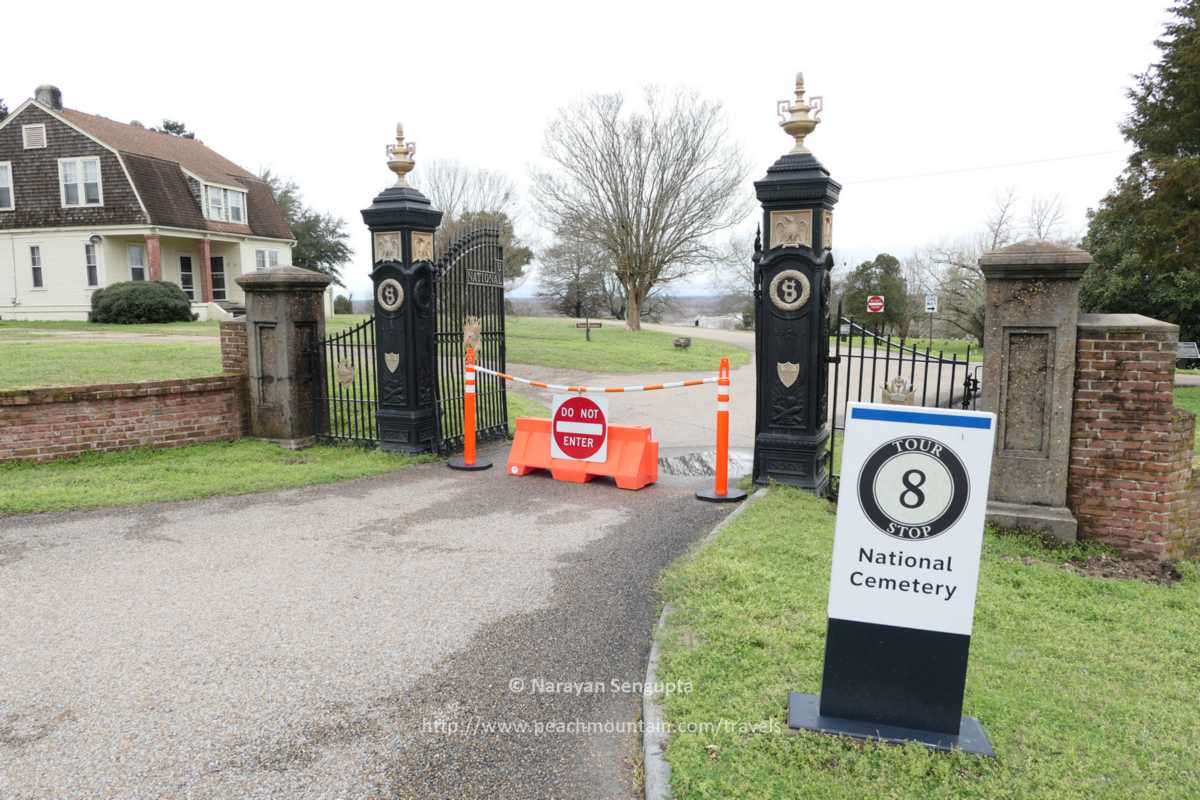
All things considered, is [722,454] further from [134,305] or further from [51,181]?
[51,181]

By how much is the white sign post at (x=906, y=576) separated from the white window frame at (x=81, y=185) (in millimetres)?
32462

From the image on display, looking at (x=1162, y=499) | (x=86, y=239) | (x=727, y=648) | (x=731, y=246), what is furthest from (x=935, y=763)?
(x=731, y=246)

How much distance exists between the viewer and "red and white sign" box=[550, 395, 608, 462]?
26.8 feet

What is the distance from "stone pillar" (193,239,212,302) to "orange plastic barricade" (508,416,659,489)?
88.8ft

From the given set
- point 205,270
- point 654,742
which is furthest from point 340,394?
point 205,270

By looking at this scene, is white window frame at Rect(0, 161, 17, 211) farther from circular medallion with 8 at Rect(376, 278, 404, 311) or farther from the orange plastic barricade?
the orange plastic barricade

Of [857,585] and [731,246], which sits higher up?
[731,246]

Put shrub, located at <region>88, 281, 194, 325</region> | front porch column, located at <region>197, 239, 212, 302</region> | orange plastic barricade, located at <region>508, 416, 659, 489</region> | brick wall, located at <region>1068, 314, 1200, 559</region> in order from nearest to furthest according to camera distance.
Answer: brick wall, located at <region>1068, 314, 1200, 559</region> < orange plastic barricade, located at <region>508, 416, 659, 489</region> < shrub, located at <region>88, 281, 194, 325</region> < front porch column, located at <region>197, 239, 212, 302</region>

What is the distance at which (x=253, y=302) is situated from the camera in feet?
31.0

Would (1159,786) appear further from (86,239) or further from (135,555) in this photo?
(86,239)

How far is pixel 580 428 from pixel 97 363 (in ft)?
25.6

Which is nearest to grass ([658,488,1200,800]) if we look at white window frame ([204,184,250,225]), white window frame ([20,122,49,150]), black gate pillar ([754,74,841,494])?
black gate pillar ([754,74,841,494])

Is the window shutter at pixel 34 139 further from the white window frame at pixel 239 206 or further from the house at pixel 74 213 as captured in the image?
the white window frame at pixel 239 206

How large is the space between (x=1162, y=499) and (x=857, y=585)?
404 cm
